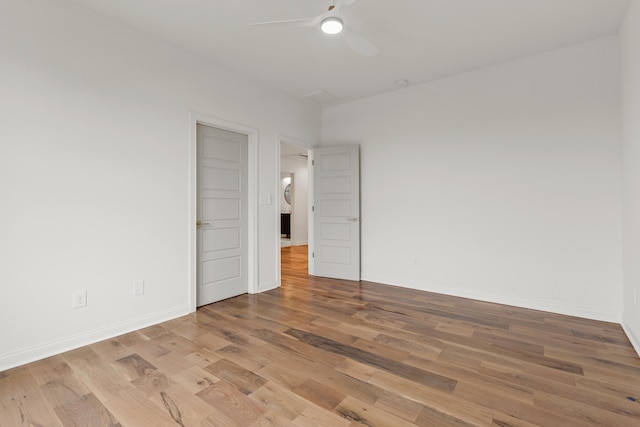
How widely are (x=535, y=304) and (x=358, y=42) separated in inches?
126

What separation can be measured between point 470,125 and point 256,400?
11.9ft

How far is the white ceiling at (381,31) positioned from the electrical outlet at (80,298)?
230 cm

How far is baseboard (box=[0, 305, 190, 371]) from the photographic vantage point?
6.99 feet

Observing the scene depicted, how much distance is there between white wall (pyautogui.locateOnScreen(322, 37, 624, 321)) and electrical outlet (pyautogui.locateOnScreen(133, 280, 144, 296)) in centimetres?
291

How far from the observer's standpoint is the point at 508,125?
11.3ft

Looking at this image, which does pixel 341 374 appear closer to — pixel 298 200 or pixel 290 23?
pixel 290 23

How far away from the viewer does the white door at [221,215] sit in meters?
3.41

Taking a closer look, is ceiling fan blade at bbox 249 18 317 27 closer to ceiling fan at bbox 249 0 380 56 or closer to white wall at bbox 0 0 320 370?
ceiling fan at bbox 249 0 380 56

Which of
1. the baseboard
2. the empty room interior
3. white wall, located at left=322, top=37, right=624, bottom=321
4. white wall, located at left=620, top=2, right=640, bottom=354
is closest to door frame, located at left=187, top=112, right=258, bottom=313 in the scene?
the empty room interior

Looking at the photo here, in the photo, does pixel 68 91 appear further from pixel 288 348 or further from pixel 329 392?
pixel 329 392

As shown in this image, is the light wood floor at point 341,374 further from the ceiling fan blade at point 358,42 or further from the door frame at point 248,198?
the ceiling fan blade at point 358,42

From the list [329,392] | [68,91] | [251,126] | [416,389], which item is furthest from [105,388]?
[251,126]

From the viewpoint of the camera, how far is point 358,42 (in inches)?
96.1

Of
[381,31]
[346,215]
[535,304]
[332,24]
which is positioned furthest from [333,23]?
[535,304]
